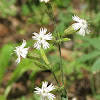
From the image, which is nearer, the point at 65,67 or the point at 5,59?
the point at 65,67

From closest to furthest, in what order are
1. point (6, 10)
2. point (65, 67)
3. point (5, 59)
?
point (65, 67)
point (5, 59)
point (6, 10)

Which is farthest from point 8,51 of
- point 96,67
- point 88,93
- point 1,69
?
point 96,67

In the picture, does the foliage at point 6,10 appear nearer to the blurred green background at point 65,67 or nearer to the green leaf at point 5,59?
the blurred green background at point 65,67

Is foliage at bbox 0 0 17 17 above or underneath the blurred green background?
above

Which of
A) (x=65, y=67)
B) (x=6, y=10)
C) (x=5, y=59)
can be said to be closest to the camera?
(x=65, y=67)

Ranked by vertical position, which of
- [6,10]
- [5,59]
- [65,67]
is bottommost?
[65,67]

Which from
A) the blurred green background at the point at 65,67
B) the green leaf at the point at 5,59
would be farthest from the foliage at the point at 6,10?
the green leaf at the point at 5,59

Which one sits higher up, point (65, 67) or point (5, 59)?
point (5, 59)

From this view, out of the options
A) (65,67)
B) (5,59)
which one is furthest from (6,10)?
(65,67)

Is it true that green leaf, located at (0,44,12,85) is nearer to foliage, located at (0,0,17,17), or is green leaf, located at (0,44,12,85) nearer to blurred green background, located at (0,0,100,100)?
blurred green background, located at (0,0,100,100)

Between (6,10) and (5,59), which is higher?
(6,10)

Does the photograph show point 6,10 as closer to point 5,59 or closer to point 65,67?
point 5,59

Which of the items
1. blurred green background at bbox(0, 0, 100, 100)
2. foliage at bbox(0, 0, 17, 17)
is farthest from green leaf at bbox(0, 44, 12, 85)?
foliage at bbox(0, 0, 17, 17)
